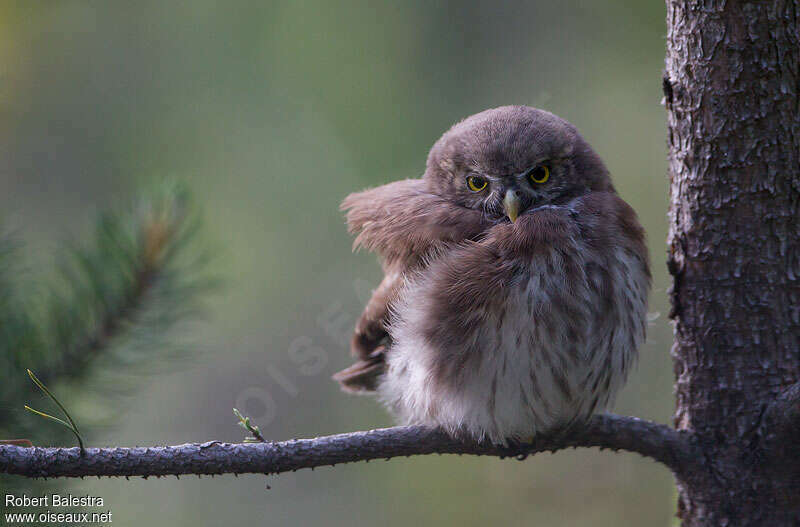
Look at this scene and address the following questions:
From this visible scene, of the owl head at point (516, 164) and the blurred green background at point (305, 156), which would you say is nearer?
the owl head at point (516, 164)

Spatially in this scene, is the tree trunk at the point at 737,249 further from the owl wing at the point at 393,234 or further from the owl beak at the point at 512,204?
the owl wing at the point at 393,234

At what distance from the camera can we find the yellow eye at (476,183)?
8.76 feet

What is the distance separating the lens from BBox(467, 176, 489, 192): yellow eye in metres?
2.67

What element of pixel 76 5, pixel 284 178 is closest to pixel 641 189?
pixel 284 178

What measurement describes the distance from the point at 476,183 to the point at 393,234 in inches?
13.9

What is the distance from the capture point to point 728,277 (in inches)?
84.4

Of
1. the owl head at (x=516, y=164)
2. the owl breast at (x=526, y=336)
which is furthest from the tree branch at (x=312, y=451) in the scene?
the owl head at (x=516, y=164)

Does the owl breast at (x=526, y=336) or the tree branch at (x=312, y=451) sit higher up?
the owl breast at (x=526, y=336)

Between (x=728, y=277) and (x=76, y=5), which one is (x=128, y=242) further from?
(x=76, y=5)

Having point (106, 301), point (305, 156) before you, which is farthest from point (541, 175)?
point (305, 156)

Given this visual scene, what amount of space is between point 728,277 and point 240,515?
10.8 feet

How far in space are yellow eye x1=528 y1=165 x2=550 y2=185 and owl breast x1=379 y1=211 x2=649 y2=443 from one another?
289mm

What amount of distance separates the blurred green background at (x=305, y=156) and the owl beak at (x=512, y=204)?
5.42 ft

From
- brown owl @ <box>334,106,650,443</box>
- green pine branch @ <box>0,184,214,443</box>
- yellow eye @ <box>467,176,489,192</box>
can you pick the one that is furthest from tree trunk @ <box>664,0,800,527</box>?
green pine branch @ <box>0,184,214,443</box>
